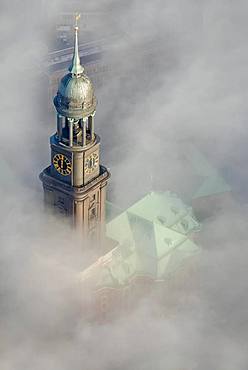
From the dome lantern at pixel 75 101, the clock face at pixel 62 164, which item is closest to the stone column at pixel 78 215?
the clock face at pixel 62 164

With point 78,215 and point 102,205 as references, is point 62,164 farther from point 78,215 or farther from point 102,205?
point 102,205

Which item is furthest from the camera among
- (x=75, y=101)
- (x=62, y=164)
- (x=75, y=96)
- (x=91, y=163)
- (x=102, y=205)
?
(x=102, y=205)

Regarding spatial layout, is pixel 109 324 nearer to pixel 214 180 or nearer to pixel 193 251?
pixel 193 251

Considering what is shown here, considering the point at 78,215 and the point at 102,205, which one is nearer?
the point at 78,215

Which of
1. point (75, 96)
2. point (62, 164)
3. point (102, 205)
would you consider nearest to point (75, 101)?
point (75, 96)

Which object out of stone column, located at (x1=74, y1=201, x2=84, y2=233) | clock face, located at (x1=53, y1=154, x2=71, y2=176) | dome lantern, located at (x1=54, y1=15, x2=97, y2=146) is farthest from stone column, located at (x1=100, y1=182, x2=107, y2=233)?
dome lantern, located at (x1=54, y1=15, x2=97, y2=146)

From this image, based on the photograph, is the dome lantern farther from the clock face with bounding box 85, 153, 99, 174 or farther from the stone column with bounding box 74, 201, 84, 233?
the stone column with bounding box 74, 201, 84, 233

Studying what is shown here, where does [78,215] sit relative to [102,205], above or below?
above

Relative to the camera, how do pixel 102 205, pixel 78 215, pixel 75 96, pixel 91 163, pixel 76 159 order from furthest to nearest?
pixel 102 205, pixel 78 215, pixel 91 163, pixel 76 159, pixel 75 96

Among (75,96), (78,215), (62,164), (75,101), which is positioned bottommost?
(78,215)
